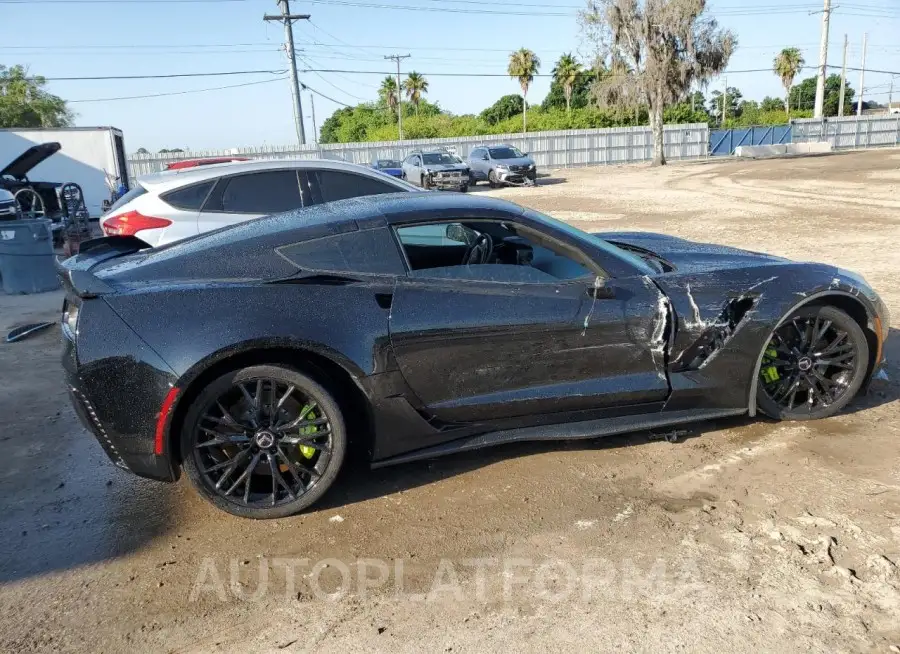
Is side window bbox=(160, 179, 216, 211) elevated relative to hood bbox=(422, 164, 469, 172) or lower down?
elevated

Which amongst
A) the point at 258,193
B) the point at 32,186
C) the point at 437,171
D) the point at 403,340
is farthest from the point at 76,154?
the point at 403,340

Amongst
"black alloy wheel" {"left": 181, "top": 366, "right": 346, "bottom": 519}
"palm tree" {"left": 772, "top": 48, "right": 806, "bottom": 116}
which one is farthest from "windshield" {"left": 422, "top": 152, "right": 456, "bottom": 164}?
"palm tree" {"left": 772, "top": 48, "right": 806, "bottom": 116}

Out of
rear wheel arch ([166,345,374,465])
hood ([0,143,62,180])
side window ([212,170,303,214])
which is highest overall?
hood ([0,143,62,180])

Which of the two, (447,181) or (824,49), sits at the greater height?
(824,49)

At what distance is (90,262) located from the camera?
3.75 meters

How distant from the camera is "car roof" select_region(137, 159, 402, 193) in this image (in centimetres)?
678

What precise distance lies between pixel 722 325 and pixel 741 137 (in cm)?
5013

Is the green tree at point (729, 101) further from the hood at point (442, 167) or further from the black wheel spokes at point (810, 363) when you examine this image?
the black wheel spokes at point (810, 363)

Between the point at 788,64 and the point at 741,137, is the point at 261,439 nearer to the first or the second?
the point at 741,137

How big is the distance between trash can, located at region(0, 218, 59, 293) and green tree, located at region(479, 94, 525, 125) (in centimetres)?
6445

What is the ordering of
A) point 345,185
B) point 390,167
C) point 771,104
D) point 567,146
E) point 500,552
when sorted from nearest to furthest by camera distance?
point 500,552 → point 345,185 → point 390,167 → point 567,146 → point 771,104

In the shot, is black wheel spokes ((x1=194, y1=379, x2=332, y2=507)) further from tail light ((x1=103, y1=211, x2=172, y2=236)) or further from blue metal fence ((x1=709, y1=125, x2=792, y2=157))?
blue metal fence ((x1=709, y1=125, x2=792, y2=157))

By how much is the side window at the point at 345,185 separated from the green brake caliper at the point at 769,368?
4414mm

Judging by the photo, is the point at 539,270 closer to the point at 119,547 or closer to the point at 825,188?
the point at 119,547
